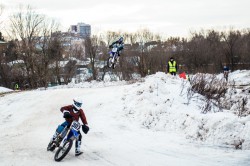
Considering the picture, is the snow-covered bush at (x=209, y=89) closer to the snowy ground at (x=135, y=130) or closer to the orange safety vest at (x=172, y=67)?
the snowy ground at (x=135, y=130)

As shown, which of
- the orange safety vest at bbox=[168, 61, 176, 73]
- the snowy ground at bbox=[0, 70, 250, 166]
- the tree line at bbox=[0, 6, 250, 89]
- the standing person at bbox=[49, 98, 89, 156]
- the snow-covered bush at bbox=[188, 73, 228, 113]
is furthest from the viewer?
the tree line at bbox=[0, 6, 250, 89]

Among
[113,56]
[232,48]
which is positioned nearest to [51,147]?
[113,56]

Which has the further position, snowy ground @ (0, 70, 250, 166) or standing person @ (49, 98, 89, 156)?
standing person @ (49, 98, 89, 156)

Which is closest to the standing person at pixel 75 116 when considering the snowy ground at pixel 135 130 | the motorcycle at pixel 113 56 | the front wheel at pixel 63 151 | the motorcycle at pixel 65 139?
the motorcycle at pixel 65 139

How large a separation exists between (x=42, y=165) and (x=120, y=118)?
6891mm

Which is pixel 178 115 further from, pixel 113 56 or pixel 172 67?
pixel 113 56

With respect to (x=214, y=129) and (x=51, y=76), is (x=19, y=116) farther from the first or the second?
(x=51, y=76)

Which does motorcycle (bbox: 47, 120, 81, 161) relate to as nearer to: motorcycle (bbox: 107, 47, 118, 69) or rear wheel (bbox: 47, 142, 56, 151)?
rear wheel (bbox: 47, 142, 56, 151)

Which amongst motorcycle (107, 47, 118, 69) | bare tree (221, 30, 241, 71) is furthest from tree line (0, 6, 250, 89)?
motorcycle (107, 47, 118, 69)

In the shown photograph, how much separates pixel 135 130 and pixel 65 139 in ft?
15.5

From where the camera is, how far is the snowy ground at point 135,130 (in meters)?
9.99

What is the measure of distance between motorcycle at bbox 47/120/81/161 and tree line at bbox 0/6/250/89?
46089mm

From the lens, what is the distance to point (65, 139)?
9938mm

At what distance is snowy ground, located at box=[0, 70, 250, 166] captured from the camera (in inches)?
393
